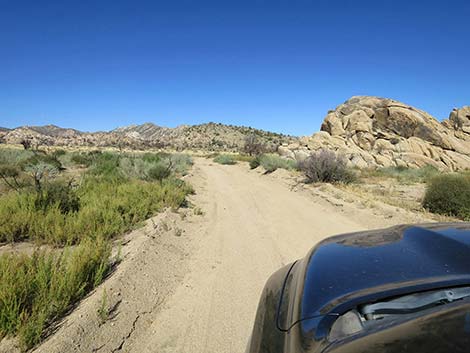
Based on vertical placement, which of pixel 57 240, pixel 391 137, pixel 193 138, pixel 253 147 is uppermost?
pixel 193 138

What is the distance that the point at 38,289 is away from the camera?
348 cm

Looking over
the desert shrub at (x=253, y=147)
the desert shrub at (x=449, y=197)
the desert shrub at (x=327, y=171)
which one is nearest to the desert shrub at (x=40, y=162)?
the desert shrub at (x=327, y=171)

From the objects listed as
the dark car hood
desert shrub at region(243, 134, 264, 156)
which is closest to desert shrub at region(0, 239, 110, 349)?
the dark car hood

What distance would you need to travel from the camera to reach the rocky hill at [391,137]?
3050 centimetres

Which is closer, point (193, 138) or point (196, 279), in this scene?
point (196, 279)

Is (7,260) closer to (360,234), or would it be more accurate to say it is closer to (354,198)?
(360,234)

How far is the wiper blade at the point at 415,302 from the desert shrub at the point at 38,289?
313cm

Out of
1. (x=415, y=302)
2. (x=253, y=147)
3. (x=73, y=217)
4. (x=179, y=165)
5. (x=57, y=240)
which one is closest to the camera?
(x=415, y=302)

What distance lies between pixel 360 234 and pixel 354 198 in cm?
864

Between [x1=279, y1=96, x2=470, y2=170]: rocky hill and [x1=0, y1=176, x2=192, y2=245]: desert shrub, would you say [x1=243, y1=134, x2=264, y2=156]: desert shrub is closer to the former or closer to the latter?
[x1=279, y1=96, x2=470, y2=170]: rocky hill

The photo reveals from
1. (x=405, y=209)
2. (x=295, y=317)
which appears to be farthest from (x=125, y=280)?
(x=405, y=209)

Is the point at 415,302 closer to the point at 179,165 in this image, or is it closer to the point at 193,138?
→ the point at 179,165

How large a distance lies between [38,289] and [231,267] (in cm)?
284

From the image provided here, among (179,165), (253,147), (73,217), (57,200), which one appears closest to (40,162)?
(179,165)
